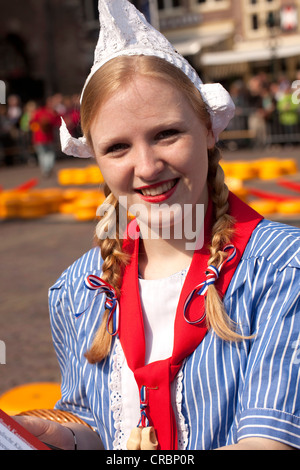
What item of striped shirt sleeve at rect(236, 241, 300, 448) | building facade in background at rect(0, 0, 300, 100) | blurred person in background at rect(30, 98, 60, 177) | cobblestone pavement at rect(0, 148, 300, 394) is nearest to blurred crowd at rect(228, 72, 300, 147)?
blurred person in background at rect(30, 98, 60, 177)

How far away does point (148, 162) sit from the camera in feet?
5.65

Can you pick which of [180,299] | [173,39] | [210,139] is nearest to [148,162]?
[210,139]

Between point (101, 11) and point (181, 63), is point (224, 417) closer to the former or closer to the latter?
point (181, 63)

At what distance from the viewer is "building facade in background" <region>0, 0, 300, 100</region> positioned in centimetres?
3031

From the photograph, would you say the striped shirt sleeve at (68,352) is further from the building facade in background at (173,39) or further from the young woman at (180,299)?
the building facade in background at (173,39)

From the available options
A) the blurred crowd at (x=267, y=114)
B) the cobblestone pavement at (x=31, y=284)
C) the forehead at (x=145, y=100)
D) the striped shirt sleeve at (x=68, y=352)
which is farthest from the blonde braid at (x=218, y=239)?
the blurred crowd at (x=267, y=114)

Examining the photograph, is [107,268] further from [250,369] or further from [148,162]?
[250,369]

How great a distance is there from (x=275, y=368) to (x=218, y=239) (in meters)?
0.39

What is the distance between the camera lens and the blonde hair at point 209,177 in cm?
168

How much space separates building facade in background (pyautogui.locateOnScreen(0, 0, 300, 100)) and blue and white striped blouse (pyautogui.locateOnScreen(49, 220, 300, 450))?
27936 mm

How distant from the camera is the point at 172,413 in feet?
5.64

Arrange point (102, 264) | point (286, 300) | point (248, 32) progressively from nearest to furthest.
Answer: point (286, 300), point (102, 264), point (248, 32)
